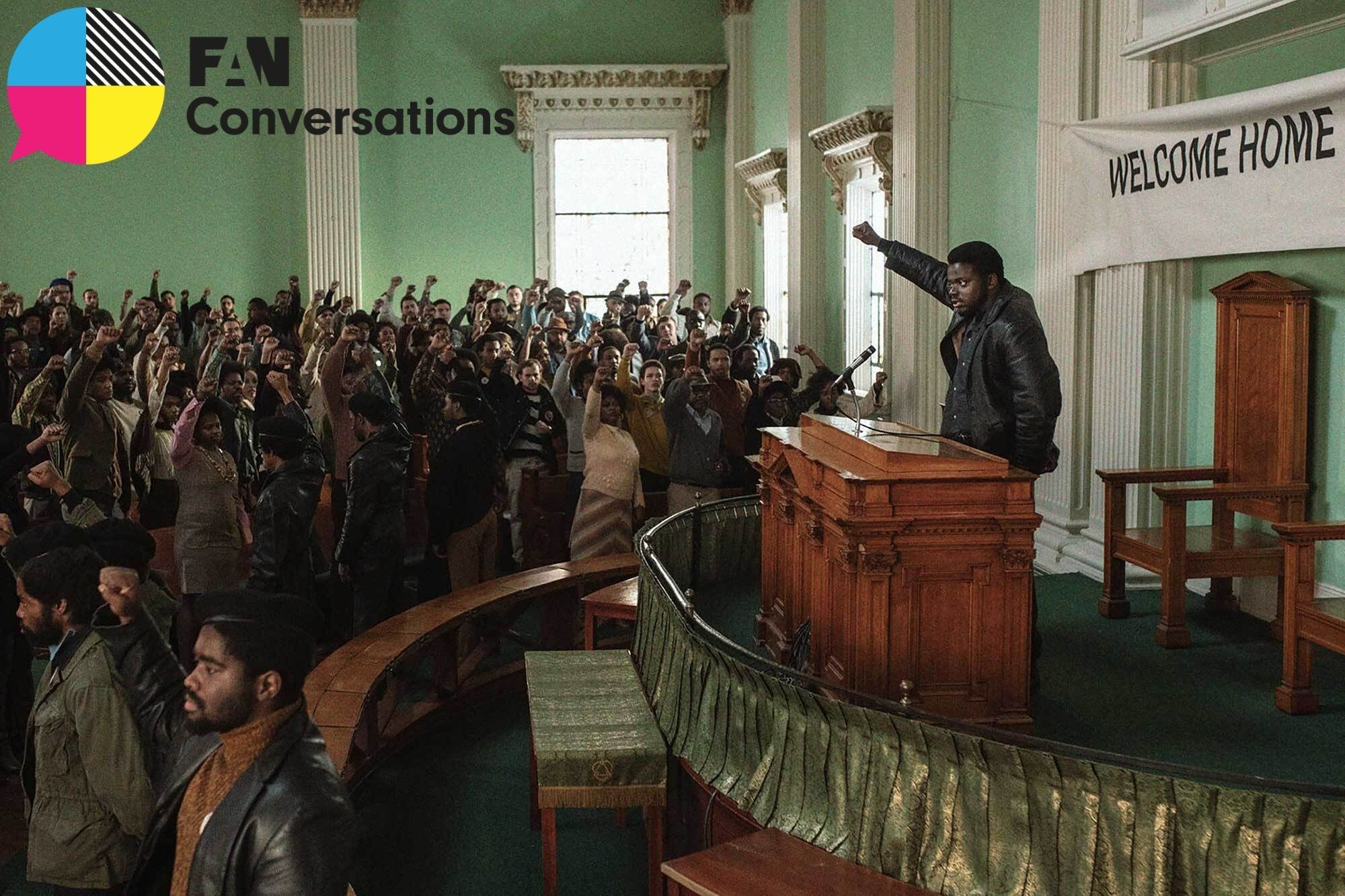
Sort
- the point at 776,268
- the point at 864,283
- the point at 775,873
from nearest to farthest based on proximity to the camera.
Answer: the point at 775,873
the point at 864,283
the point at 776,268

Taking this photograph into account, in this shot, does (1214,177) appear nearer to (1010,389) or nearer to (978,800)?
(1010,389)

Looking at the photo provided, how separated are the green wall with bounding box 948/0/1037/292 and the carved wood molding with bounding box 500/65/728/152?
810 cm

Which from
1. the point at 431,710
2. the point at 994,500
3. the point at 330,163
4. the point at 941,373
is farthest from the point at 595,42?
the point at 994,500

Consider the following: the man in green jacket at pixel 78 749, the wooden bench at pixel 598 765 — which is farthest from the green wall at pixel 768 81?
the man in green jacket at pixel 78 749

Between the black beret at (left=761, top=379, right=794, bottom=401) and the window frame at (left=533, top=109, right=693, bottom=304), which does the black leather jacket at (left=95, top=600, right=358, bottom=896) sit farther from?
the window frame at (left=533, top=109, right=693, bottom=304)

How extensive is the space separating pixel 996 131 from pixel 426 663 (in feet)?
17.5

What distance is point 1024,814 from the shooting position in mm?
3807

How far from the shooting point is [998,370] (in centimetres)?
566

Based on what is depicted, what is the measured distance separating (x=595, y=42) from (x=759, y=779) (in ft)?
50.6

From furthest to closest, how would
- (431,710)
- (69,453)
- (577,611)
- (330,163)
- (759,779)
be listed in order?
(330,163) < (577,611) < (69,453) < (431,710) < (759,779)

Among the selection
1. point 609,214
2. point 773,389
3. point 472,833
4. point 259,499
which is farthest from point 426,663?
point 609,214

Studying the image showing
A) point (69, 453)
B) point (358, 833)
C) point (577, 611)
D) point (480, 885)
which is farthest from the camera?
point (577, 611)

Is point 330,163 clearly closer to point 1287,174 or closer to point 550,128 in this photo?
point 550,128

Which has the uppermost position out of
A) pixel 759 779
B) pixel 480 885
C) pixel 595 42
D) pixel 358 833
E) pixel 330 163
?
pixel 595 42
